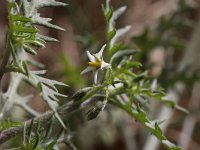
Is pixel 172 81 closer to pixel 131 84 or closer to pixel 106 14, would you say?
pixel 131 84

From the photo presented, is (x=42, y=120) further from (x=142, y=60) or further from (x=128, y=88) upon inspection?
(x=142, y=60)

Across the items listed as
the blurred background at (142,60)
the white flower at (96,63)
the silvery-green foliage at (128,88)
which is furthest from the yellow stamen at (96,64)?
the blurred background at (142,60)

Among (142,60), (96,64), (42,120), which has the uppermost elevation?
(96,64)

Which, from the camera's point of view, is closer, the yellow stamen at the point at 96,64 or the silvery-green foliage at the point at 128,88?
the yellow stamen at the point at 96,64

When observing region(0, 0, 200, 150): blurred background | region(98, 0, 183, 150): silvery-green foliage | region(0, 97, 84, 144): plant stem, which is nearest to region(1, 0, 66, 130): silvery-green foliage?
region(0, 97, 84, 144): plant stem

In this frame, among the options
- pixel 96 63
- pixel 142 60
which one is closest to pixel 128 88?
pixel 96 63

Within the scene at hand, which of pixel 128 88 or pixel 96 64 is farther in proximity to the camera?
pixel 128 88

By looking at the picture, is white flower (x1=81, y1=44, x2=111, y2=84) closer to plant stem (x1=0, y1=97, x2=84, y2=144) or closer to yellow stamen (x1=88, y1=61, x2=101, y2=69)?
yellow stamen (x1=88, y1=61, x2=101, y2=69)

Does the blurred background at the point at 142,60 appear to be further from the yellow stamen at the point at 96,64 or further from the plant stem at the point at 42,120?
the yellow stamen at the point at 96,64
